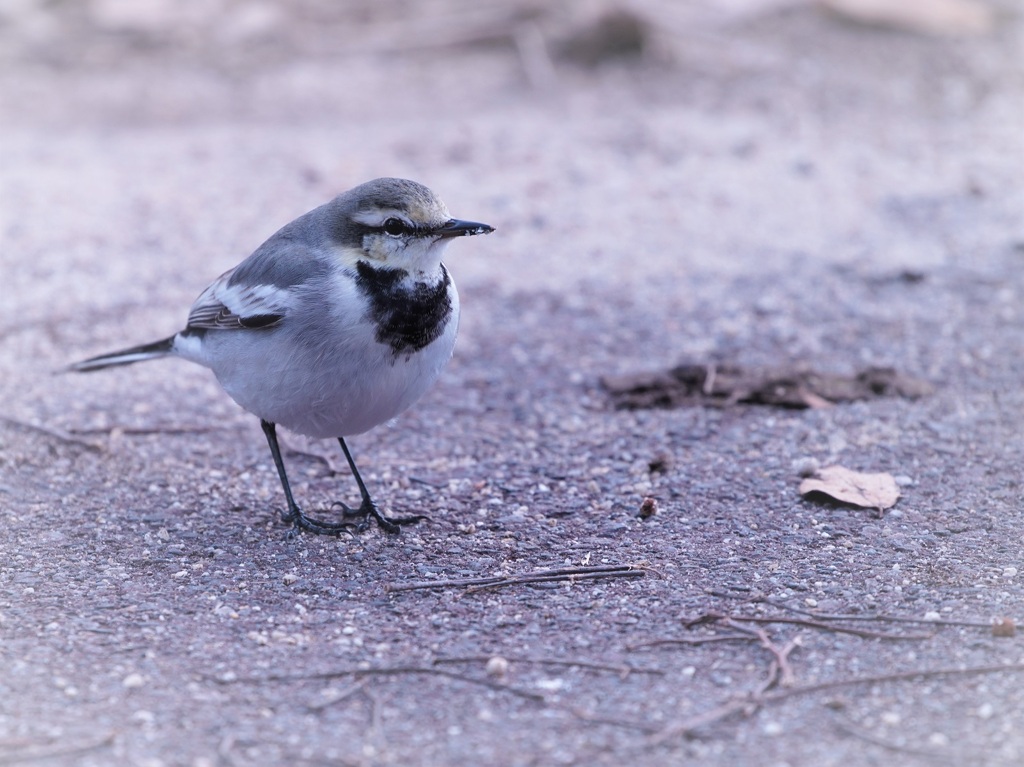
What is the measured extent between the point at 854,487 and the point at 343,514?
2.12m

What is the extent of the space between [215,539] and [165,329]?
2.26 m

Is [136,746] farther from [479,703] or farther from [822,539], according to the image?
[822,539]

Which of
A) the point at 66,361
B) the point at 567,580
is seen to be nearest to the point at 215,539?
the point at 567,580

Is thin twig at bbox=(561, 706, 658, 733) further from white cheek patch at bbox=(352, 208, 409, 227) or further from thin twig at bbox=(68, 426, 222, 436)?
thin twig at bbox=(68, 426, 222, 436)

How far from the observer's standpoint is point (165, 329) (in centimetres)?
663

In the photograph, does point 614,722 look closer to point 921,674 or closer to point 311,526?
point 921,674

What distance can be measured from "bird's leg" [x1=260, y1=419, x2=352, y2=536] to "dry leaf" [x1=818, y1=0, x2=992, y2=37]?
8178 millimetres

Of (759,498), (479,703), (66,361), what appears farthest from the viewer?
(66,361)

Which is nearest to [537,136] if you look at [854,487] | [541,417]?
[541,417]

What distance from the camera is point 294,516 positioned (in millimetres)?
4840

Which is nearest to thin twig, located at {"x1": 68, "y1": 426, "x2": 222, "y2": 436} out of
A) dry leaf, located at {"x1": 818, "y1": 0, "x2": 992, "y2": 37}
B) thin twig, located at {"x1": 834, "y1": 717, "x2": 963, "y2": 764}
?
thin twig, located at {"x1": 834, "y1": 717, "x2": 963, "y2": 764}

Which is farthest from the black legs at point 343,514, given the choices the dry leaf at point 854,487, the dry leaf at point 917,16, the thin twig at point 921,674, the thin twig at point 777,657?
the dry leaf at point 917,16

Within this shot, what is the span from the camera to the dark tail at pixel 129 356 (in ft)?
17.5

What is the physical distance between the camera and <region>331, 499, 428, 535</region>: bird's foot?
15.7 ft
